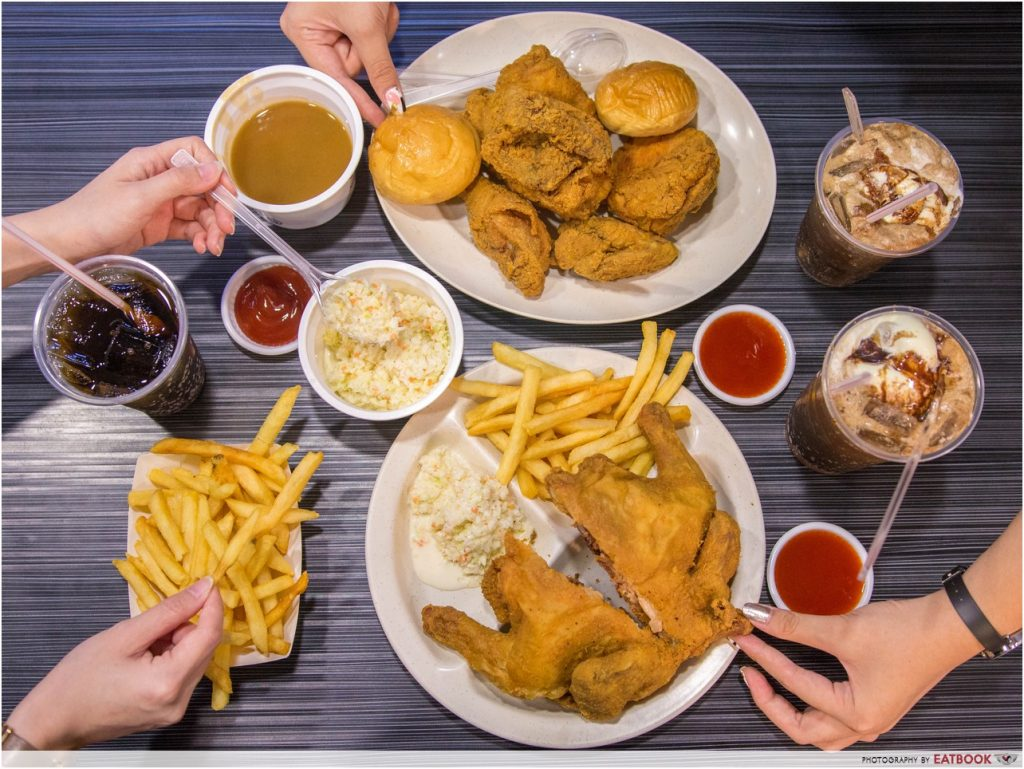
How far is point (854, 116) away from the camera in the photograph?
109 inches

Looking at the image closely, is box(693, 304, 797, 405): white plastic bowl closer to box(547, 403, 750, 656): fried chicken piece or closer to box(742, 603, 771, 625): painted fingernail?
box(547, 403, 750, 656): fried chicken piece

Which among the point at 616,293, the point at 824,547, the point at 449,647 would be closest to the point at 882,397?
the point at 824,547

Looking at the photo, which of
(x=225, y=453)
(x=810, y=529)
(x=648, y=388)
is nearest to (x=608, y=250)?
(x=648, y=388)

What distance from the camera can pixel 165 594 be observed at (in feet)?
8.53

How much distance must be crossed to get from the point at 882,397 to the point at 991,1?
90.3 inches

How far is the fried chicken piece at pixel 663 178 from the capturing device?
111 inches

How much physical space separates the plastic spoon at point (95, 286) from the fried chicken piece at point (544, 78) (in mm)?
1558

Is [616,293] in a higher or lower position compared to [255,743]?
higher

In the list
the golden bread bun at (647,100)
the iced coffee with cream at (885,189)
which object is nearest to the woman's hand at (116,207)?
the golden bread bun at (647,100)

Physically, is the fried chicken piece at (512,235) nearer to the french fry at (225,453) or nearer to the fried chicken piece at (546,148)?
the fried chicken piece at (546,148)

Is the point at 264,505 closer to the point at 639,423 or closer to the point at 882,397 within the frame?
the point at 639,423

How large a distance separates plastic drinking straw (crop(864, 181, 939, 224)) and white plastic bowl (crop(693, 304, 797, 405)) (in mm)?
534

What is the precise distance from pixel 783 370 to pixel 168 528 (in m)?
2.35

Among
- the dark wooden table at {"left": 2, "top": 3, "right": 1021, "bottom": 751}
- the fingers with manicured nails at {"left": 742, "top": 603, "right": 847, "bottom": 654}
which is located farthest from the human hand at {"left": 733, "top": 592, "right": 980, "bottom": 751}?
the dark wooden table at {"left": 2, "top": 3, "right": 1021, "bottom": 751}
